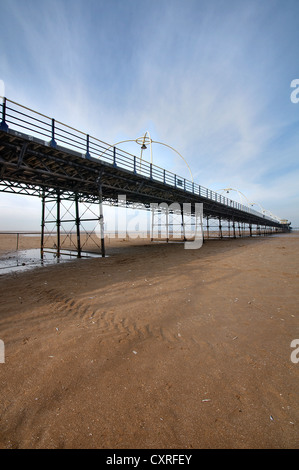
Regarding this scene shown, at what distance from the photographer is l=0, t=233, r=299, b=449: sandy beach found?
2.04m

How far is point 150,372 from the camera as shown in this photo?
9.55ft

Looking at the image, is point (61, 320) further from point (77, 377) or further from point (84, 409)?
point (84, 409)

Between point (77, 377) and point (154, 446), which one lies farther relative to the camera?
point (77, 377)

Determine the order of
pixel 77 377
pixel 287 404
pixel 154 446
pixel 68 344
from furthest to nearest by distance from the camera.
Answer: pixel 68 344
pixel 77 377
pixel 287 404
pixel 154 446

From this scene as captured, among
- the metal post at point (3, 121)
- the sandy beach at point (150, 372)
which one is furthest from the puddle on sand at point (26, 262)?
the metal post at point (3, 121)

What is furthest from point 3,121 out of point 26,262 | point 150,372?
point 150,372

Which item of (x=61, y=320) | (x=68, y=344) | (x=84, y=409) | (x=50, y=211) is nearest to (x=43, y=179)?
(x=50, y=211)

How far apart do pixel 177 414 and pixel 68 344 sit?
237cm

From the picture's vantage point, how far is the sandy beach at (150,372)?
204 centimetres

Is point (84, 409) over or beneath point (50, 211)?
beneath

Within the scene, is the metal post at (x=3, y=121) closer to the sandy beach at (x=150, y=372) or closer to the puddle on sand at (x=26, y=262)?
the puddle on sand at (x=26, y=262)

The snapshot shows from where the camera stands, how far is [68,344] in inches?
143

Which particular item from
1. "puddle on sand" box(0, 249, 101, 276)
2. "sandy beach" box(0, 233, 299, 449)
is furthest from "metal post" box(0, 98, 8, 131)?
"sandy beach" box(0, 233, 299, 449)

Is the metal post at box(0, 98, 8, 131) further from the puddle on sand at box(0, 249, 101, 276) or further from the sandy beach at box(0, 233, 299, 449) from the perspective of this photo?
the sandy beach at box(0, 233, 299, 449)
